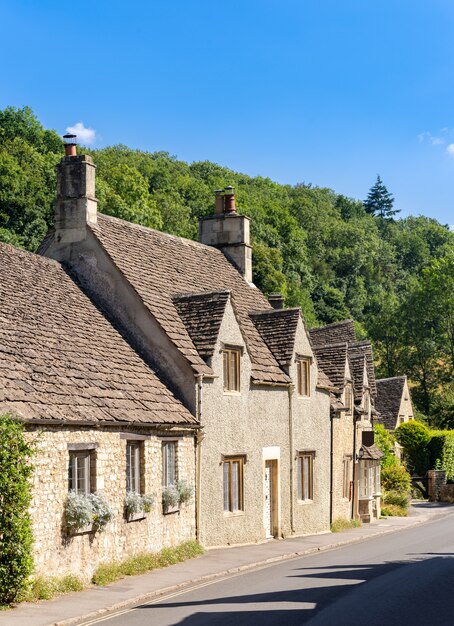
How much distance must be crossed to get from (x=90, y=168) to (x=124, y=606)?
14786mm

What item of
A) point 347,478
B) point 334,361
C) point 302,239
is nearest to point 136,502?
point 334,361

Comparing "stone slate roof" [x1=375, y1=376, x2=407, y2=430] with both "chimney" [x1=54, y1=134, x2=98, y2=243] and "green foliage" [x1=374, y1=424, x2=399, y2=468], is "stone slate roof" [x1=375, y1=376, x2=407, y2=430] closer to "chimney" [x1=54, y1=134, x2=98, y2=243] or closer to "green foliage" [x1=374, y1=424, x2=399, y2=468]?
"green foliage" [x1=374, y1=424, x2=399, y2=468]

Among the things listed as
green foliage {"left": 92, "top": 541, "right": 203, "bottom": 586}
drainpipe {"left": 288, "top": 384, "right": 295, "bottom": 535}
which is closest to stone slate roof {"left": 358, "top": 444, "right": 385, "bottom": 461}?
drainpipe {"left": 288, "top": 384, "right": 295, "bottom": 535}

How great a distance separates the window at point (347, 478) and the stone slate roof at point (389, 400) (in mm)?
29497

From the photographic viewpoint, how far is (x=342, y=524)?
33375 millimetres

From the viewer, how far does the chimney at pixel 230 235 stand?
116 ft

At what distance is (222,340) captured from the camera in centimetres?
2584

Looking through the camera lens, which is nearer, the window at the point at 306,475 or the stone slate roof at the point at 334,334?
the window at the point at 306,475

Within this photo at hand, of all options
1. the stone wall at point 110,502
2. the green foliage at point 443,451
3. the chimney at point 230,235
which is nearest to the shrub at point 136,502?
the stone wall at point 110,502

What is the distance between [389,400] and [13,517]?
53.1 metres

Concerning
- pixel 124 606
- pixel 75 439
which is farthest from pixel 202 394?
pixel 124 606

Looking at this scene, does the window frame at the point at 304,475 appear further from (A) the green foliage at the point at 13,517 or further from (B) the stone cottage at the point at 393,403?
(B) the stone cottage at the point at 393,403

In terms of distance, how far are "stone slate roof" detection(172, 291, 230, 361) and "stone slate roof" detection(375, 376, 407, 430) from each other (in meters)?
40.4

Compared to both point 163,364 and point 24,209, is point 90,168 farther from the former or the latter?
point 24,209
